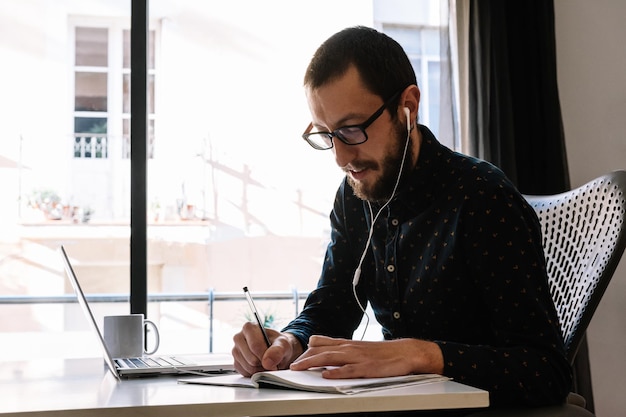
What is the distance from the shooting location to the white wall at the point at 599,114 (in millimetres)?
3199

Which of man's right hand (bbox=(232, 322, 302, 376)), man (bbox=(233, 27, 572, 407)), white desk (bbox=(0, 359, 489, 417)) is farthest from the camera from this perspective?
man's right hand (bbox=(232, 322, 302, 376))

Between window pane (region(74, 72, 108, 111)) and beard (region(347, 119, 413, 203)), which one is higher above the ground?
window pane (region(74, 72, 108, 111))

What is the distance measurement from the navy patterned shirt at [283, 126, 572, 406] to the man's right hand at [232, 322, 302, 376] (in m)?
0.13

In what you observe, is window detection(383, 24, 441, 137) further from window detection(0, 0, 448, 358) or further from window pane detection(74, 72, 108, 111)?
window pane detection(74, 72, 108, 111)

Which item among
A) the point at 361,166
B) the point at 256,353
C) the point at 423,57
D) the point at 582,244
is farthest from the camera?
the point at 423,57

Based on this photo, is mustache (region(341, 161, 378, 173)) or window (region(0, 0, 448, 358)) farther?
window (region(0, 0, 448, 358))

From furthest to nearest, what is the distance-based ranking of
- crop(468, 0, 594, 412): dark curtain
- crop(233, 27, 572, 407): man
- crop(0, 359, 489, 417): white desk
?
crop(468, 0, 594, 412): dark curtain, crop(233, 27, 572, 407): man, crop(0, 359, 489, 417): white desk

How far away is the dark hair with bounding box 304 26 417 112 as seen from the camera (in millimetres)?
1548

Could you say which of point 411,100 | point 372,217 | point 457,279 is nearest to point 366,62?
point 411,100

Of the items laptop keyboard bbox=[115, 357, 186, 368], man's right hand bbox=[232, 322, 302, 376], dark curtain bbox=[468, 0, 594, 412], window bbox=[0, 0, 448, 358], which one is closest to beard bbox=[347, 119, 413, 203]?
man's right hand bbox=[232, 322, 302, 376]

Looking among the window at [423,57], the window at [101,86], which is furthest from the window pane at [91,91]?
the window at [423,57]

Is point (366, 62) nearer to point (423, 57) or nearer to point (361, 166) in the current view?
point (361, 166)

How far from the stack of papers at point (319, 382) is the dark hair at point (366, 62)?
622 millimetres

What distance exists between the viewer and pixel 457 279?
4.87 feet
